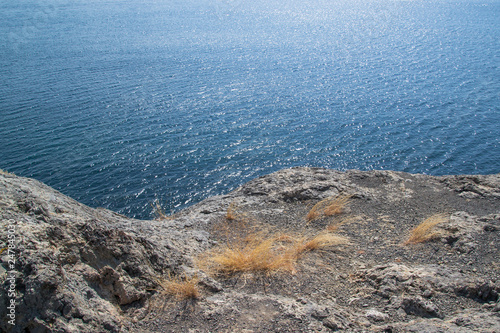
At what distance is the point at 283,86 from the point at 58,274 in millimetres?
33662

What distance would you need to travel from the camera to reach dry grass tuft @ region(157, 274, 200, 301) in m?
7.48

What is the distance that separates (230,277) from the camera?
851 centimetres

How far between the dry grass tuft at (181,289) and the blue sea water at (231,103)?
509 inches

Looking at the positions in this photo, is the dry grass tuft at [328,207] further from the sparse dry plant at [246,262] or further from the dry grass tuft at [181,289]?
the dry grass tuft at [181,289]

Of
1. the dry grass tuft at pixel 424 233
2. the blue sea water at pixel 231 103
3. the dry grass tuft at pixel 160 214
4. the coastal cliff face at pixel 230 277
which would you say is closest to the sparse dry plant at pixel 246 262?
the coastal cliff face at pixel 230 277

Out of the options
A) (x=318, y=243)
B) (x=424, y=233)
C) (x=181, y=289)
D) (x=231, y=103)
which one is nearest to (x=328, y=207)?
(x=318, y=243)

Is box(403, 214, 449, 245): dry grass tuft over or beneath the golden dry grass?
beneath

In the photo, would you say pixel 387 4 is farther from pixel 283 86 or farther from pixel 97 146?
pixel 97 146

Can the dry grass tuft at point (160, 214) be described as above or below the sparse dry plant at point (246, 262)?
below

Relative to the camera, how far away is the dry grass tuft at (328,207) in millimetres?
12234

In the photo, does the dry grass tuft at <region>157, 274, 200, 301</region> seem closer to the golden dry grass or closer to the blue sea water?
the golden dry grass

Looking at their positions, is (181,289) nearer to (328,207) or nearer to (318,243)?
(318,243)

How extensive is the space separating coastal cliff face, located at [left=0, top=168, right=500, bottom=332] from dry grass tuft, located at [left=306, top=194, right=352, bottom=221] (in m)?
0.45

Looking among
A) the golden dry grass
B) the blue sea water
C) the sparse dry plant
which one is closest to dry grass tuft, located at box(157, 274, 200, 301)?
the sparse dry plant
